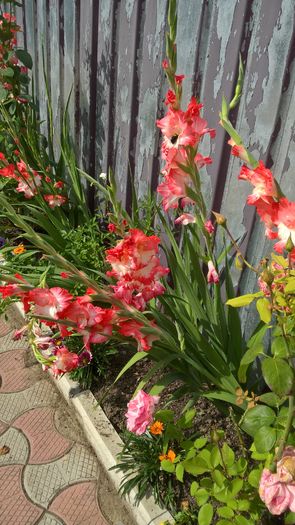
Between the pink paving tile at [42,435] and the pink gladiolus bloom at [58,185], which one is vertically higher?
the pink gladiolus bloom at [58,185]

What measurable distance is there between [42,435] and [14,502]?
279 millimetres

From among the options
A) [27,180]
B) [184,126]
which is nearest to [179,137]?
[184,126]

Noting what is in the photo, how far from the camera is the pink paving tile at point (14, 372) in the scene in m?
2.06

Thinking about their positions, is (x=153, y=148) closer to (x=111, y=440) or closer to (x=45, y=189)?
(x=45, y=189)

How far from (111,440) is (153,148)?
1.24 metres

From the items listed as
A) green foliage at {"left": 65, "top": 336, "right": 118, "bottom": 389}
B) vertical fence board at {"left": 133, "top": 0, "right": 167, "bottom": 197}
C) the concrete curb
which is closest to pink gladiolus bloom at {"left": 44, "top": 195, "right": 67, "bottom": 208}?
vertical fence board at {"left": 133, "top": 0, "right": 167, "bottom": 197}

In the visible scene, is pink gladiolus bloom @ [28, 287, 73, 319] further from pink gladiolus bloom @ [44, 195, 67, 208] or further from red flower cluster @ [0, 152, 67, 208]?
pink gladiolus bloom @ [44, 195, 67, 208]

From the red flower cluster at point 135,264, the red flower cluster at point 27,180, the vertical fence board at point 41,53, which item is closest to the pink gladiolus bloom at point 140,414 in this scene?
the red flower cluster at point 135,264

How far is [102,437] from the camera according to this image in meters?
1.67

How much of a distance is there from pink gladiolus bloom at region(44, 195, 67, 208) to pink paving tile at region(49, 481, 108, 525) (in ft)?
4.49

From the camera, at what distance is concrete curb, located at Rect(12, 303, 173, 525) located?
1441 millimetres

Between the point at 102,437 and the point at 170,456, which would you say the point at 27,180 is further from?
the point at 170,456

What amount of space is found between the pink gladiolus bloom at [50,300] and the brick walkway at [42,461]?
93 centimetres

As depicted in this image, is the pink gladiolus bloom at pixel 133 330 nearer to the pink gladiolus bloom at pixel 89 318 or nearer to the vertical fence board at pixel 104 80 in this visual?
the pink gladiolus bloom at pixel 89 318
